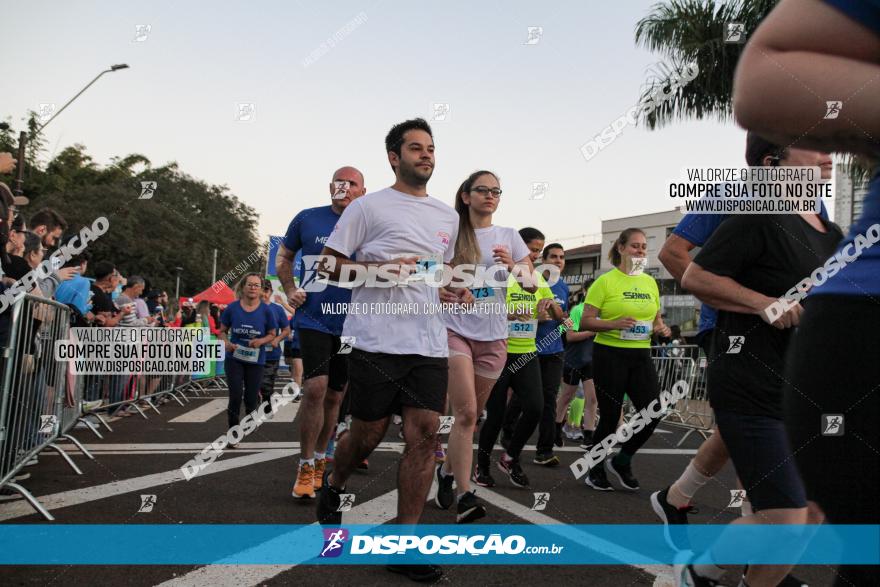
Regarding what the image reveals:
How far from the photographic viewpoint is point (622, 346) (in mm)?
6285

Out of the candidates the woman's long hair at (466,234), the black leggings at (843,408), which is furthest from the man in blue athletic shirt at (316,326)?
the black leggings at (843,408)

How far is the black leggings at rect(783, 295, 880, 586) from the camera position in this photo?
107 cm

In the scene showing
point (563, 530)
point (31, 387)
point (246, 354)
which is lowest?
point (563, 530)

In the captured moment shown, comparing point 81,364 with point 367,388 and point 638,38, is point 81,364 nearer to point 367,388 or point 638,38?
point 367,388

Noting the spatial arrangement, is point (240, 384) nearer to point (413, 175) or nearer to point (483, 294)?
point (483, 294)

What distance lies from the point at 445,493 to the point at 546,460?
238cm

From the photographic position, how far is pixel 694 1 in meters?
15.7

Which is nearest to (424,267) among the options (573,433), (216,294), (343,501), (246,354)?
(343,501)

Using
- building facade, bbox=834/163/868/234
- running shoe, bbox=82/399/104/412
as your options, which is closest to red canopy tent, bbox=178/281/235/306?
running shoe, bbox=82/399/104/412

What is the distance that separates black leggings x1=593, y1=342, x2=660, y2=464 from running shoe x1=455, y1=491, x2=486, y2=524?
80.2 inches

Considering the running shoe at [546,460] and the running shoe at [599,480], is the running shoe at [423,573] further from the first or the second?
the running shoe at [546,460]

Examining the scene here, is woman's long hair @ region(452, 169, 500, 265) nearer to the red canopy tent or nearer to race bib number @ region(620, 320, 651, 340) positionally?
race bib number @ region(620, 320, 651, 340)

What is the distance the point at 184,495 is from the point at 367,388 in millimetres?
2146

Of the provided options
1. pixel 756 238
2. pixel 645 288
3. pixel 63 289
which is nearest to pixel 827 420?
pixel 756 238
